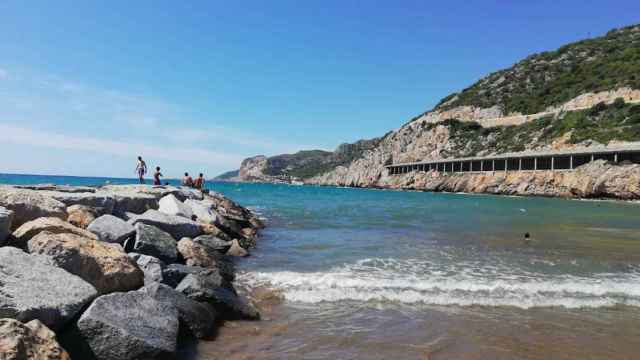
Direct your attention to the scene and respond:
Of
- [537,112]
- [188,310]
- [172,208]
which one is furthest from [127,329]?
[537,112]

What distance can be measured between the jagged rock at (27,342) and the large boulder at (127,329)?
72 cm

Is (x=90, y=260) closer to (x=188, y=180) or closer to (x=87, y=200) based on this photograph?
(x=87, y=200)

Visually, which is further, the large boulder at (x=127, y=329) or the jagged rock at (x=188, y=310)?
the jagged rock at (x=188, y=310)

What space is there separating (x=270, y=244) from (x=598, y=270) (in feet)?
38.3

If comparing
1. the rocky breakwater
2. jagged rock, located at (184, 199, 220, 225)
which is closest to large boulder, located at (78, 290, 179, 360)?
the rocky breakwater

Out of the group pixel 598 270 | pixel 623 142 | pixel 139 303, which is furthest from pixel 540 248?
pixel 623 142

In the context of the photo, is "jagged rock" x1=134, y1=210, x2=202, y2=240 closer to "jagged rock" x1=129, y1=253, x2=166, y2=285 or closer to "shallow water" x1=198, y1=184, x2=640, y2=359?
"shallow water" x1=198, y1=184, x2=640, y2=359

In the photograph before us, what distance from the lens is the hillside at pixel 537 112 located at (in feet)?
286

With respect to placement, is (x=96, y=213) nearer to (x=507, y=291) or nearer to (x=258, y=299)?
(x=258, y=299)

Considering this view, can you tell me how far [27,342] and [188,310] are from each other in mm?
2872

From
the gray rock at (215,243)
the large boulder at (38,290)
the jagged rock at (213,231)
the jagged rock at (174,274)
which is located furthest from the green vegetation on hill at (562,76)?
the large boulder at (38,290)

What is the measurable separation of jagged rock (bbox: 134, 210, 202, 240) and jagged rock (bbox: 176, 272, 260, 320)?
4744mm

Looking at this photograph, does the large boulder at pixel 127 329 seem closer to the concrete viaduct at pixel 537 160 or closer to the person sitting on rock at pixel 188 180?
the person sitting on rock at pixel 188 180

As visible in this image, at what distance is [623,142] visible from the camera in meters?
72.4
